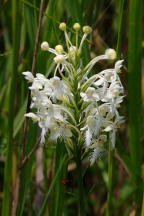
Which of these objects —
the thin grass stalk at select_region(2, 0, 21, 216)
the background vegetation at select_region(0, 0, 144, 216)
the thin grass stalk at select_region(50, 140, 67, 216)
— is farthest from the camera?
the thin grass stalk at select_region(50, 140, 67, 216)

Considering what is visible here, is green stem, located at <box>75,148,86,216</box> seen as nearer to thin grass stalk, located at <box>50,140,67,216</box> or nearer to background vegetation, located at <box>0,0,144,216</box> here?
background vegetation, located at <box>0,0,144,216</box>

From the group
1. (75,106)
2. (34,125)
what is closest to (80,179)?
(75,106)

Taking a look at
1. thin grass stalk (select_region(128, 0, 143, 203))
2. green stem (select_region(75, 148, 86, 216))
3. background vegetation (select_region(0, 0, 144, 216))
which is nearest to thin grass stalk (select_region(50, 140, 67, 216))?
background vegetation (select_region(0, 0, 144, 216))

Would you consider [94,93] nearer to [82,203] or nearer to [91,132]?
[91,132]

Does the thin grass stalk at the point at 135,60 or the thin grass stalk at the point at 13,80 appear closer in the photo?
the thin grass stalk at the point at 13,80

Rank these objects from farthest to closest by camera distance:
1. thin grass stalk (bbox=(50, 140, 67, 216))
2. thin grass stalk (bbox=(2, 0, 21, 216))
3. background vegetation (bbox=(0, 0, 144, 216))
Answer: thin grass stalk (bbox=(50, 140, 67, 216)), background vegetation (bbox=(0, 0, 144, 216)), thin grass stalk (bbox=(2, 0, 21, 216))

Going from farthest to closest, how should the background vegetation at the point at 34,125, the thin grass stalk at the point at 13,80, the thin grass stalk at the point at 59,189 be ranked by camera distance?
1. the thin grass stalk at the point at 59,189
2. the background vegetation at the point at 34,125
3. the thin grass stalk at the point at 13,80

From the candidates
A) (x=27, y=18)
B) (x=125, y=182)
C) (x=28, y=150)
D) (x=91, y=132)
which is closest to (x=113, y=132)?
(x=91, y=132)

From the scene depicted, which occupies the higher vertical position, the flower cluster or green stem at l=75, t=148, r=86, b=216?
the flower cluster

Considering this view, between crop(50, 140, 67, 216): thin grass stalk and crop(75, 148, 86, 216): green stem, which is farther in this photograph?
crop(50, 140, 67, 216): thin grass stalk

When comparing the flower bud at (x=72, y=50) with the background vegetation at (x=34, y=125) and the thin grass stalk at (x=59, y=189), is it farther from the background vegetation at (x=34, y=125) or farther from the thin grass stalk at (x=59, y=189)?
the thin grass stalk at (x=59, y=189)

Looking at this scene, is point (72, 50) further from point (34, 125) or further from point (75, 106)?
point (34, 125)

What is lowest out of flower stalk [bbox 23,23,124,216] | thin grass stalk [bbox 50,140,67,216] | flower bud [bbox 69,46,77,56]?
thin grass stalk [bbox 50,140,67,216]

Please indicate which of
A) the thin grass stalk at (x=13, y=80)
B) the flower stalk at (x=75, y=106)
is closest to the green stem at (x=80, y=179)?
the flower stalk at (x=75, y=106)
